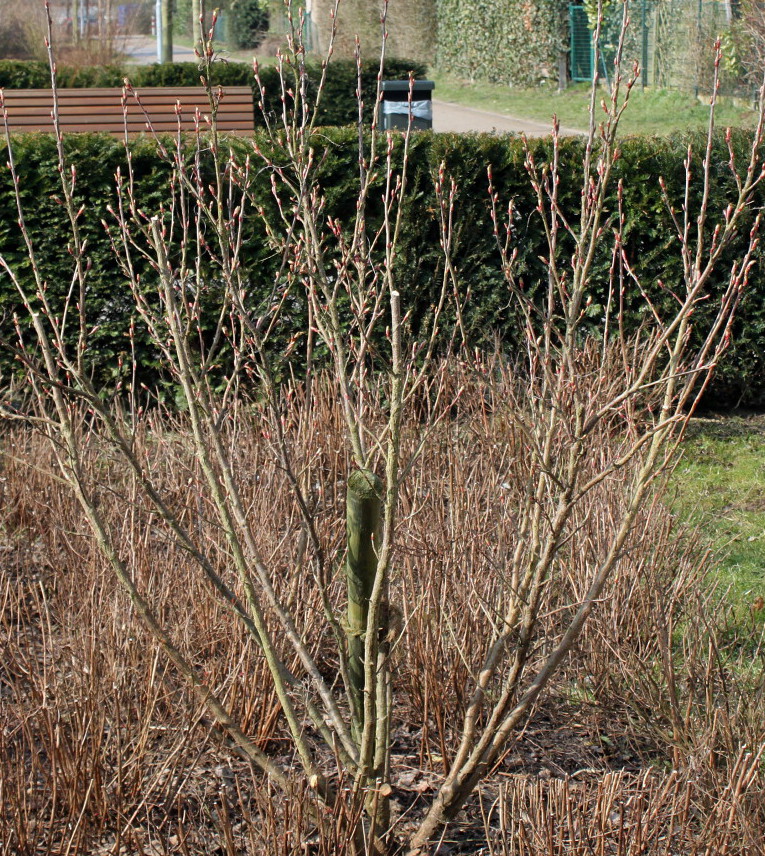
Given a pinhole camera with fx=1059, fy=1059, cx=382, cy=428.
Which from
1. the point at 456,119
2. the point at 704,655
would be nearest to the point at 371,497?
the point at 704,655

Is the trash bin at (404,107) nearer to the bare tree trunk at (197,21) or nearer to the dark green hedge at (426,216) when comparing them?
the bare tree trunk at (197,21)

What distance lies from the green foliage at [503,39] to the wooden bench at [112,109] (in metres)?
14.5

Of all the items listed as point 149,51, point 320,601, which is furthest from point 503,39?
point 320,601

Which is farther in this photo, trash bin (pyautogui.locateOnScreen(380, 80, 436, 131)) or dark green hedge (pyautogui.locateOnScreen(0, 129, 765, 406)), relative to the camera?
trash bin (pyautogui.locateOnScreen(380, 80, 436, 131))

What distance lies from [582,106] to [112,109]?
12.8 metres

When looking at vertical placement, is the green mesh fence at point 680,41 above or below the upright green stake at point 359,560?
above

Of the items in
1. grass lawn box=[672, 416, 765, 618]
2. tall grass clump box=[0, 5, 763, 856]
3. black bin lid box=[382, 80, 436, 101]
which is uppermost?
black bin lid box=[382, 80, 436, 101]

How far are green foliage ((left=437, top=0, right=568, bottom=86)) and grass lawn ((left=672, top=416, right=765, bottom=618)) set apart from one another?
18.3 metres

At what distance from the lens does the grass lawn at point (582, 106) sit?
56.9 ft

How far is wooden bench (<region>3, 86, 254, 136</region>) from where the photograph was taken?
9.30 metres

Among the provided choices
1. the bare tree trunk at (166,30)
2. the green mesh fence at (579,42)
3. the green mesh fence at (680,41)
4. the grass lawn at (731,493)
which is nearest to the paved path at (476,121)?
the green mesh fence at (680,41)

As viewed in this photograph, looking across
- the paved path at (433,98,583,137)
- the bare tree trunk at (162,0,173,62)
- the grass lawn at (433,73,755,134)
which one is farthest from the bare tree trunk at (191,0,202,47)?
the grass lawn at (433,73,755,134)

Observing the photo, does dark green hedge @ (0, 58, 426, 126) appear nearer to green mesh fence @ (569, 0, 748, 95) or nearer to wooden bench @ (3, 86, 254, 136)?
wooden bench @ (3, 86, 254, 136)

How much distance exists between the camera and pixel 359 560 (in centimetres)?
229
